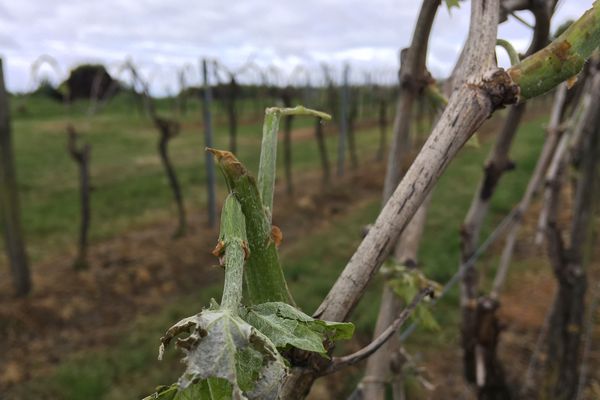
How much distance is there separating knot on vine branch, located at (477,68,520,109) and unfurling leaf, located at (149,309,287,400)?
1.14 ft

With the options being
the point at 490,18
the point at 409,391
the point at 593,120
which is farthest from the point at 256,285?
the point at 409,391

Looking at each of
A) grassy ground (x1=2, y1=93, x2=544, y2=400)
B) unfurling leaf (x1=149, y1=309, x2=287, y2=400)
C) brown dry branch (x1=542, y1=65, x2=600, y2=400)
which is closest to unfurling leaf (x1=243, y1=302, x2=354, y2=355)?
unfurling leaf (x1=149, y1=309, x2=287, y2=400)

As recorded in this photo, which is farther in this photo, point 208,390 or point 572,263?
point 572,263

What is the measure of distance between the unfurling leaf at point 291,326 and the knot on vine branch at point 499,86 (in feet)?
0.94

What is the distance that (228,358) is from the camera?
15.7 inches

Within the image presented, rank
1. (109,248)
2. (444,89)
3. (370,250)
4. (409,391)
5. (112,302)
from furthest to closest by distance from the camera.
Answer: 1. (109,248)
2. (112,302)
3. (409,391)
4. (444,89)
5. (370,250)

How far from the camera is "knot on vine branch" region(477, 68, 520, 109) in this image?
0.56 metres

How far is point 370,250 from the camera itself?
55cm

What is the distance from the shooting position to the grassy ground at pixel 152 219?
4.27 meters

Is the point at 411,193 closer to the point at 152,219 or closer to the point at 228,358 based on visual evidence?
the point at 228,358

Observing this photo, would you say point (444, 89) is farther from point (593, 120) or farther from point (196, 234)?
point (196, 234)

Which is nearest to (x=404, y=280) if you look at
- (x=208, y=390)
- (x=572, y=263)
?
(x=208, y=390)

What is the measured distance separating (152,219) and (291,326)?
8119 mm

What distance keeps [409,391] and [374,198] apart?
5794 millimetres
